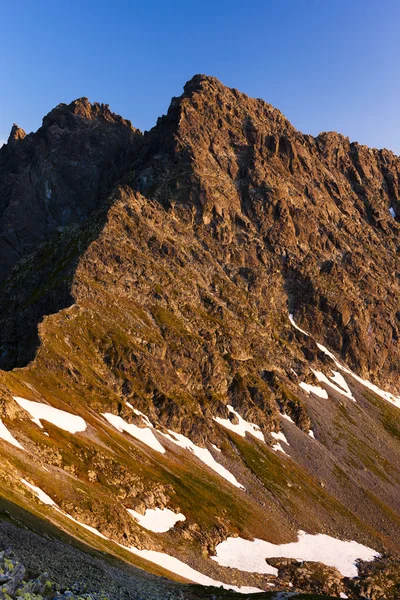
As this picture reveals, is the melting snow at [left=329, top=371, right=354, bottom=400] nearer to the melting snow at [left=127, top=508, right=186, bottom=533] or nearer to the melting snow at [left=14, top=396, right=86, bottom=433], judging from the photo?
the melting snow at [left=127, top=508, right=186, bottom=533]

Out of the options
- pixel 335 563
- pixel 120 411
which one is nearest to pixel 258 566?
pixel 335 563

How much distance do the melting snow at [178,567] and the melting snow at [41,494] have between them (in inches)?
519

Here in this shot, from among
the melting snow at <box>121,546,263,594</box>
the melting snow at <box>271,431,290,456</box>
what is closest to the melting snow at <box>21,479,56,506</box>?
the melting snow at <box>121,546,263,594</box>

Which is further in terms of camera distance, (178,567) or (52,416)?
(52,416)

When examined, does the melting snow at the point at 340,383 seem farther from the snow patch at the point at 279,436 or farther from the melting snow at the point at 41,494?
the melting snow at the point at 41,494

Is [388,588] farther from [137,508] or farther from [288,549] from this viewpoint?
[137,508]

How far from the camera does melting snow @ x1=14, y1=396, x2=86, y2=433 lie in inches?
3413

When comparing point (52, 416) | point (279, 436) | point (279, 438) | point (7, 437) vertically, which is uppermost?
point (279, 436)

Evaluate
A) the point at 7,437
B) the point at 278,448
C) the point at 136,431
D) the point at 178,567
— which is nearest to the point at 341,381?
the point at 278,448

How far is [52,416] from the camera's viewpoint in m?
91.4

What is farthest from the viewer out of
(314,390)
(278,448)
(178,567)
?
(314,390)

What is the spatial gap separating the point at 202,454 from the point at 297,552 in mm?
33299

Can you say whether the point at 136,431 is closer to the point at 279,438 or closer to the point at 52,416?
the point at 52,416

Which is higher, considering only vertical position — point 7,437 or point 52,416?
point 52,416
